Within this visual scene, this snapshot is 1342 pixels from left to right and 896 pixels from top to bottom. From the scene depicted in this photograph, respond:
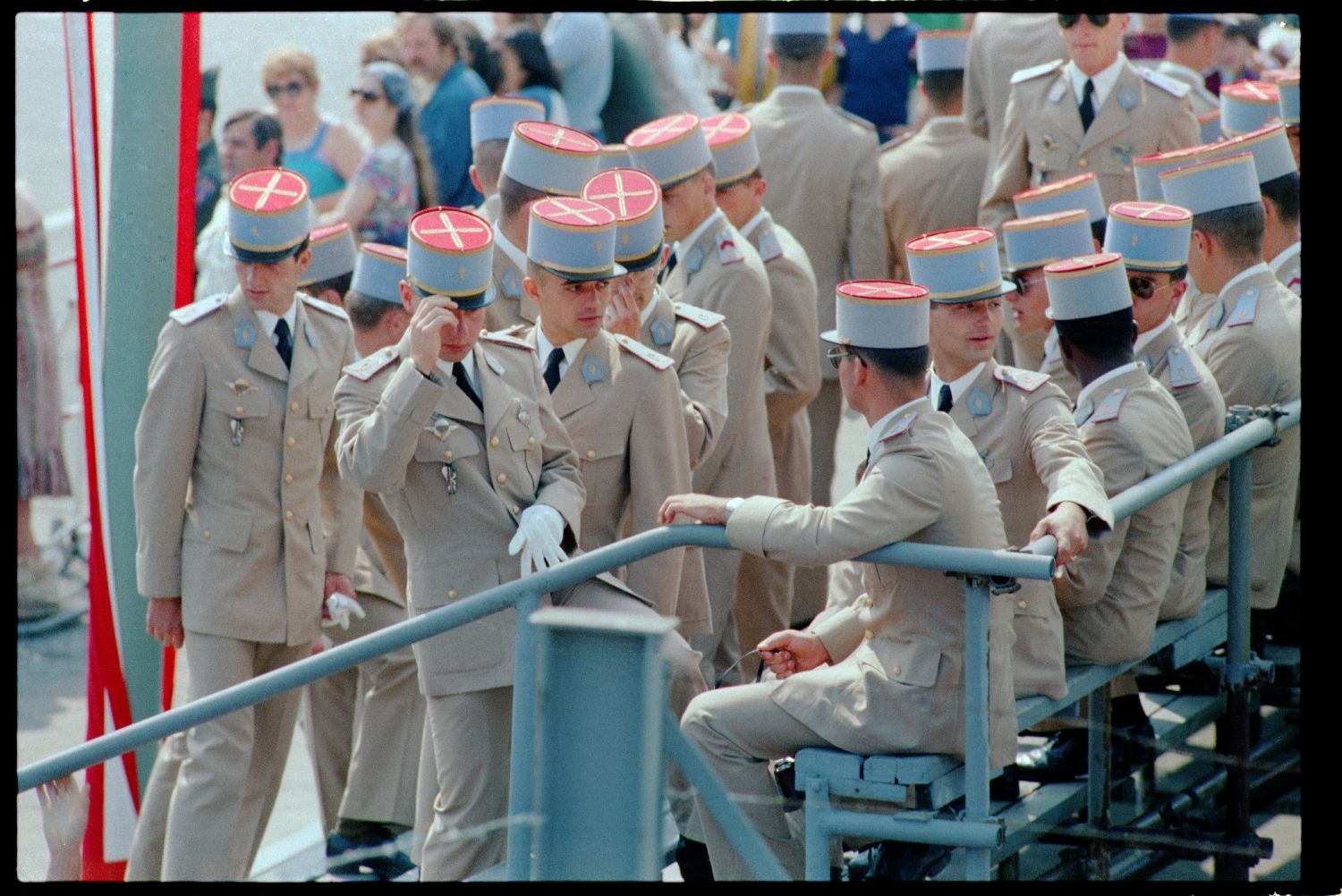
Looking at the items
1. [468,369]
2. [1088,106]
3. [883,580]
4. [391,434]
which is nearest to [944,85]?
[1088,106]

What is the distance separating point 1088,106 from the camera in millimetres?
6668

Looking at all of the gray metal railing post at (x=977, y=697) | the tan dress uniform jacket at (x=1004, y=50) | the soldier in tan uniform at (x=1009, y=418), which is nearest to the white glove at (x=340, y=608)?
the soldier in tan uniform at (x=1009, y=418)

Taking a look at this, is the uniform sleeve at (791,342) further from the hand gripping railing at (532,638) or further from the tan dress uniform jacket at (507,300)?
the hand gripping railing at (532,638)

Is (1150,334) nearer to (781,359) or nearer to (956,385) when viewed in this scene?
(956,385)

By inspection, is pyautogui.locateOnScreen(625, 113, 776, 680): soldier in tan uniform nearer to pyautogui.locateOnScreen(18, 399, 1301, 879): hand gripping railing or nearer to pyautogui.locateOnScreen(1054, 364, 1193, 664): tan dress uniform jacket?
pyautogui.locateOnScreen(1054, 364, 1193, 664): tan dress uniform jacket

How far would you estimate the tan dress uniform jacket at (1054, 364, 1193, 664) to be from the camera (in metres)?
4.50

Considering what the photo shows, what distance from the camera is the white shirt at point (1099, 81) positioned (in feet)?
21.8

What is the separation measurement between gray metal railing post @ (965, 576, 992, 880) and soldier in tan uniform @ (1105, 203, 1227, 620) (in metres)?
1.26

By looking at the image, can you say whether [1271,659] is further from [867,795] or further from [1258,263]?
[867,795]

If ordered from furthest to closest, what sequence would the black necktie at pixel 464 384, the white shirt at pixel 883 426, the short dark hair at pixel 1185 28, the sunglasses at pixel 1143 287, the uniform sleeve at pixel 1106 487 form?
the short dark hair at pixel 1185 28
the sunglasses at pixel 1143 287
the uniform sleeve at pixel 1106 487
the black necktie at pixel 464 384
the white shirt at pixel 883 426

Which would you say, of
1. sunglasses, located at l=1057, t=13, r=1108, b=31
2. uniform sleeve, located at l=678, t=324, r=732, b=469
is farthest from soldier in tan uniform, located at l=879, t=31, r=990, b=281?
uniform sleeve, located at l=678, t=324, r=732, b=469

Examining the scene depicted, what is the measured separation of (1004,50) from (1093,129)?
2.07 feet

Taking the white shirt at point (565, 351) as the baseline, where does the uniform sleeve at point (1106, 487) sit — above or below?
below

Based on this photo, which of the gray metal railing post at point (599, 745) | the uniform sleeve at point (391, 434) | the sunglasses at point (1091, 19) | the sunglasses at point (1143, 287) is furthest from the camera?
the sunglasses at point (1091, 19)
